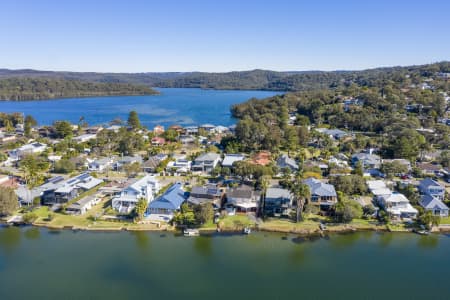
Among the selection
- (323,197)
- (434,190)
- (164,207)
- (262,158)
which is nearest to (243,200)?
(164,207)

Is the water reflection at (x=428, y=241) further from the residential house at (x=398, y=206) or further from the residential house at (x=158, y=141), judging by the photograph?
the residential house at (x=158, y=141)

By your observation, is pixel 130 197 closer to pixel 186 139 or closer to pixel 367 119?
pixel 186 139

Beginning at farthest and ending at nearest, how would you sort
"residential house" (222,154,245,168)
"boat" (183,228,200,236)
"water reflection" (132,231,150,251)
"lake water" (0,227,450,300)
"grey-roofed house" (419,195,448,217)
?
"residential house" (222,154,245,168), "grey-roofed house" (419,195,448,217), "boat" (183,228,200,236), "water reflection" (132,231,150,251), "lake water" (0,227,450,300)

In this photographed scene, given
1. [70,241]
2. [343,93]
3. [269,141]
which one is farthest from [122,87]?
[70,241]

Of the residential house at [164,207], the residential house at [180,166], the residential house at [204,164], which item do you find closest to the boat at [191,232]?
the residential house at [164,207]

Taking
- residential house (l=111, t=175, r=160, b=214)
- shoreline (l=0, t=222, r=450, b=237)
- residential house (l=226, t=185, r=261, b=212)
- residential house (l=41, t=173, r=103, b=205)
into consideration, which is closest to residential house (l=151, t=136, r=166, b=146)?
residential house (l=41, t=173, r=103, b=205)

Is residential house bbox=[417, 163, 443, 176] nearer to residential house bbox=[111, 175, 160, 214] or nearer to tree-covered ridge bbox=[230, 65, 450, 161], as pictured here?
tree-covered ridge bbox=[230, 65, 450, 161]
